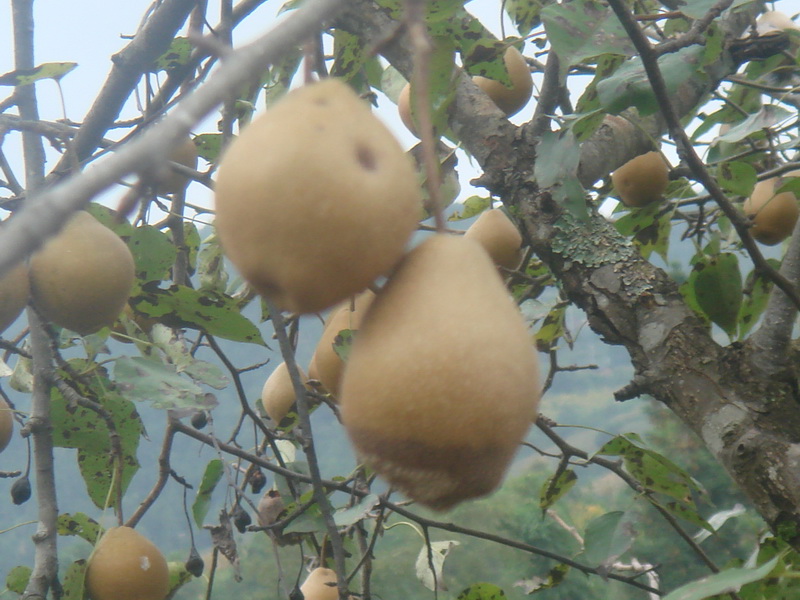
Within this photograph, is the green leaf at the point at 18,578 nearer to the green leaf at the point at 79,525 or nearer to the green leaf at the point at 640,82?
the green leaf at the point at 79,525

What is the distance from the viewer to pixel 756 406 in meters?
0.60

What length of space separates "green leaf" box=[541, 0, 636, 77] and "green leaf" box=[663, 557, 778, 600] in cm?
39

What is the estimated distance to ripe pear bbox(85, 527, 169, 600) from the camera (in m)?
0.72

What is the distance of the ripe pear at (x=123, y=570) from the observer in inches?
28.3

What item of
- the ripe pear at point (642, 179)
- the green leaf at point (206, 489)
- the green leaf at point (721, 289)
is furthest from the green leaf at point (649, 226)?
the green leaf at point (206, 489)

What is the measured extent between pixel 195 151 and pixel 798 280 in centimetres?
78

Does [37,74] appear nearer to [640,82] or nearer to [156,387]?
[156,387]

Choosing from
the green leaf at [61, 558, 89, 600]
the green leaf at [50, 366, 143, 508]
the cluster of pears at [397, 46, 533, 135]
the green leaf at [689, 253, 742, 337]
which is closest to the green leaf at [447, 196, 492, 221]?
the cluster of pears at [397, 46, 533, 135]

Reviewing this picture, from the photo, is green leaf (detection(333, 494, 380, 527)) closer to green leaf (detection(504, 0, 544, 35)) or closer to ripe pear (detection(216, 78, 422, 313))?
ripe pear (detection(216, 78, 422, 313))

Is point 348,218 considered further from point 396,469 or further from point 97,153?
point 97,153

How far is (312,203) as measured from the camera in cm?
29

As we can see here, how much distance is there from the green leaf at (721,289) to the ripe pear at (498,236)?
0.22 metres

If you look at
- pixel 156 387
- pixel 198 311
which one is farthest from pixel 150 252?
pixel 156 387

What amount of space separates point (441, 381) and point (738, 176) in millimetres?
641
